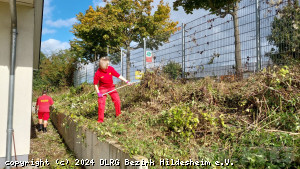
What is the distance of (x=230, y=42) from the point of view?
16.1ft

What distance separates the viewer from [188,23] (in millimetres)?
5922

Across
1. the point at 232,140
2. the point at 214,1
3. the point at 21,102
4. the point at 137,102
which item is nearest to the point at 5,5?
the point at 21,102

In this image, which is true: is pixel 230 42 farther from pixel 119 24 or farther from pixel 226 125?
pixel 119 24

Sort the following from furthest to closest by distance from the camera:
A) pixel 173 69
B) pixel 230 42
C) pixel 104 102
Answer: pixel 173 69 < pixel 230 42 < pixel 104 102

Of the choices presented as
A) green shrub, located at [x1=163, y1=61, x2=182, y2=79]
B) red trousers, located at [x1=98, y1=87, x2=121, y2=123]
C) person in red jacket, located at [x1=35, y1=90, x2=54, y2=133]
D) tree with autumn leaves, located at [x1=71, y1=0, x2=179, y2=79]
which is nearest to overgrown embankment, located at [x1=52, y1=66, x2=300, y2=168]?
red trousers, located at [x1=98, y1=87, x2=121, y2=123]

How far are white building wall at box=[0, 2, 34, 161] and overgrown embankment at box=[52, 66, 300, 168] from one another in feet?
5.49

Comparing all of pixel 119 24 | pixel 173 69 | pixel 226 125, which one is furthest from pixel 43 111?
pixel 119 24

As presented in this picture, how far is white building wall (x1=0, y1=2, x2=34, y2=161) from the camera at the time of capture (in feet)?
15.1

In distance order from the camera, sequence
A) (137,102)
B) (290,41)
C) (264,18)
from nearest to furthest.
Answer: (290,41) < (264,18) < (137,102)

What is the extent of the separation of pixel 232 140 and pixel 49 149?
4.94m

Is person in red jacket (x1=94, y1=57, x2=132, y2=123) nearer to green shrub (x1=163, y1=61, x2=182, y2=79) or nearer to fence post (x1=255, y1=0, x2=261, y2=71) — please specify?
green shrub (x1=163, y1=61, x2=182, y2=79)

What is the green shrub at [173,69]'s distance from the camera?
575 cm

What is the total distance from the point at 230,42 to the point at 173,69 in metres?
1.58

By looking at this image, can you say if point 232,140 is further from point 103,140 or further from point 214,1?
point 214,1
